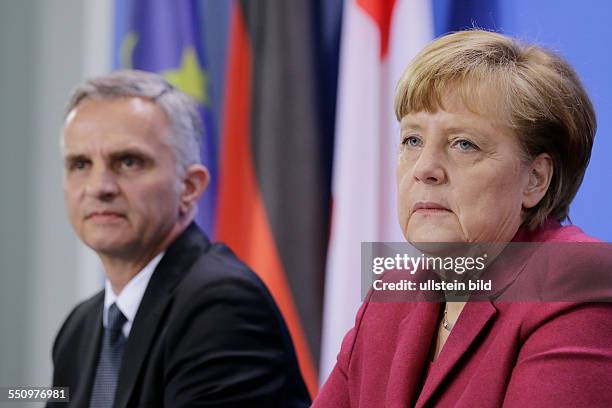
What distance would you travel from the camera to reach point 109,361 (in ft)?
7.26

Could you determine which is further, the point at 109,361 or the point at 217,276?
the point at 109,361

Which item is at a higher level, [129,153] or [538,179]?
[129,153]

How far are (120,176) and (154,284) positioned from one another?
0.29 m

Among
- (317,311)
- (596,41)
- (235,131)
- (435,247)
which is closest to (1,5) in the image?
(235,131)

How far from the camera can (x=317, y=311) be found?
265 cm

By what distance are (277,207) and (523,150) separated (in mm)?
1363

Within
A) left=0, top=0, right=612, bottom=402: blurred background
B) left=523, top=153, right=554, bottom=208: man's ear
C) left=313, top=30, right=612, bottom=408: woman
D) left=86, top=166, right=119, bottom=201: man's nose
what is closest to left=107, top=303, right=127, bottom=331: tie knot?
left=86, top=166, right=119, bottom=201: man's nose

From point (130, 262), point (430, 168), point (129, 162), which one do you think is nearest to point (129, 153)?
point (129, 162)

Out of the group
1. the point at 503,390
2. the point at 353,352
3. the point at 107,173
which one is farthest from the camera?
the point at 107,173

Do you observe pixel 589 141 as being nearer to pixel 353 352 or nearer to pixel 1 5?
pixel 353 352

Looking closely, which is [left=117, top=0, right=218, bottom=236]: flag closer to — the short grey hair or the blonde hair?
the short grey hair

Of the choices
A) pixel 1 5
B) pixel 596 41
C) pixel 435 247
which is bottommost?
pixel 435 247

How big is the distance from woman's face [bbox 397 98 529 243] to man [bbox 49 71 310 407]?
26.9 inches

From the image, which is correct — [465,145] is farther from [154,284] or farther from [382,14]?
[382,14]
